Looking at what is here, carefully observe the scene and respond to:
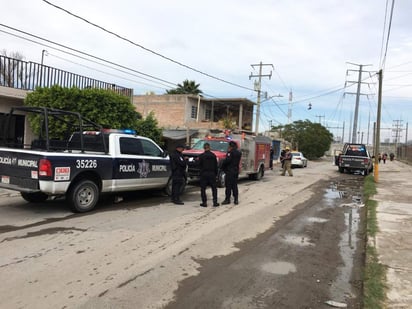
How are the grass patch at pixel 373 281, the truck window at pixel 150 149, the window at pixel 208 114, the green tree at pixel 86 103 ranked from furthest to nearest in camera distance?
the window at pixel 208 114 → the green tree at pixel 86 103 → the truck window at pixel 150 149 → the grass patch at pixel 373 281

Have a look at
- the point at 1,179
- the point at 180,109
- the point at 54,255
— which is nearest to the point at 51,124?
the point at 1,179

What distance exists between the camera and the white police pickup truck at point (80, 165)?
26.5 ft

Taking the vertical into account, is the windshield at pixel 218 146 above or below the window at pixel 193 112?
below

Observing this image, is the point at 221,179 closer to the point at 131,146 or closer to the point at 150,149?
the point at 150,149

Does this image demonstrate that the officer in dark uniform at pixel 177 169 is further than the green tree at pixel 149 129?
No

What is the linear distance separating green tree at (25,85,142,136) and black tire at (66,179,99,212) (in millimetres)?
5926

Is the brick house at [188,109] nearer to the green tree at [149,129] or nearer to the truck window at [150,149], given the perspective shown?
the green tree at [149,129]

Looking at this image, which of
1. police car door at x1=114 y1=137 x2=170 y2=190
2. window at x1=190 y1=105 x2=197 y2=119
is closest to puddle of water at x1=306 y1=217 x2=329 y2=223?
police car door at x1=114 y1=137 x2=170 y2=190

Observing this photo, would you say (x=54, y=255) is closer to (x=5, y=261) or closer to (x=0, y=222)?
(x=5, y=261)

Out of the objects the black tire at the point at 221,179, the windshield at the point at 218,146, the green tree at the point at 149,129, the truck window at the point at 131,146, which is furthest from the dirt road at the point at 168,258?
the green tree at the point at 149,129

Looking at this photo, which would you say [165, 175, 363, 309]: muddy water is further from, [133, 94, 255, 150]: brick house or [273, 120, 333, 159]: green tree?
[273, 120, 333, 159]: green tree

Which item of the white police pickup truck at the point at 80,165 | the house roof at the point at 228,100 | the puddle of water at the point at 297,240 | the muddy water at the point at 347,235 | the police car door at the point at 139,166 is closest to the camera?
the muddy water at the point at 347,235

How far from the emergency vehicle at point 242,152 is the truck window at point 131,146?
427 centimetres

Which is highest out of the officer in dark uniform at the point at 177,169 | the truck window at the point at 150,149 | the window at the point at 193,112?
the window at the point at 193,112
